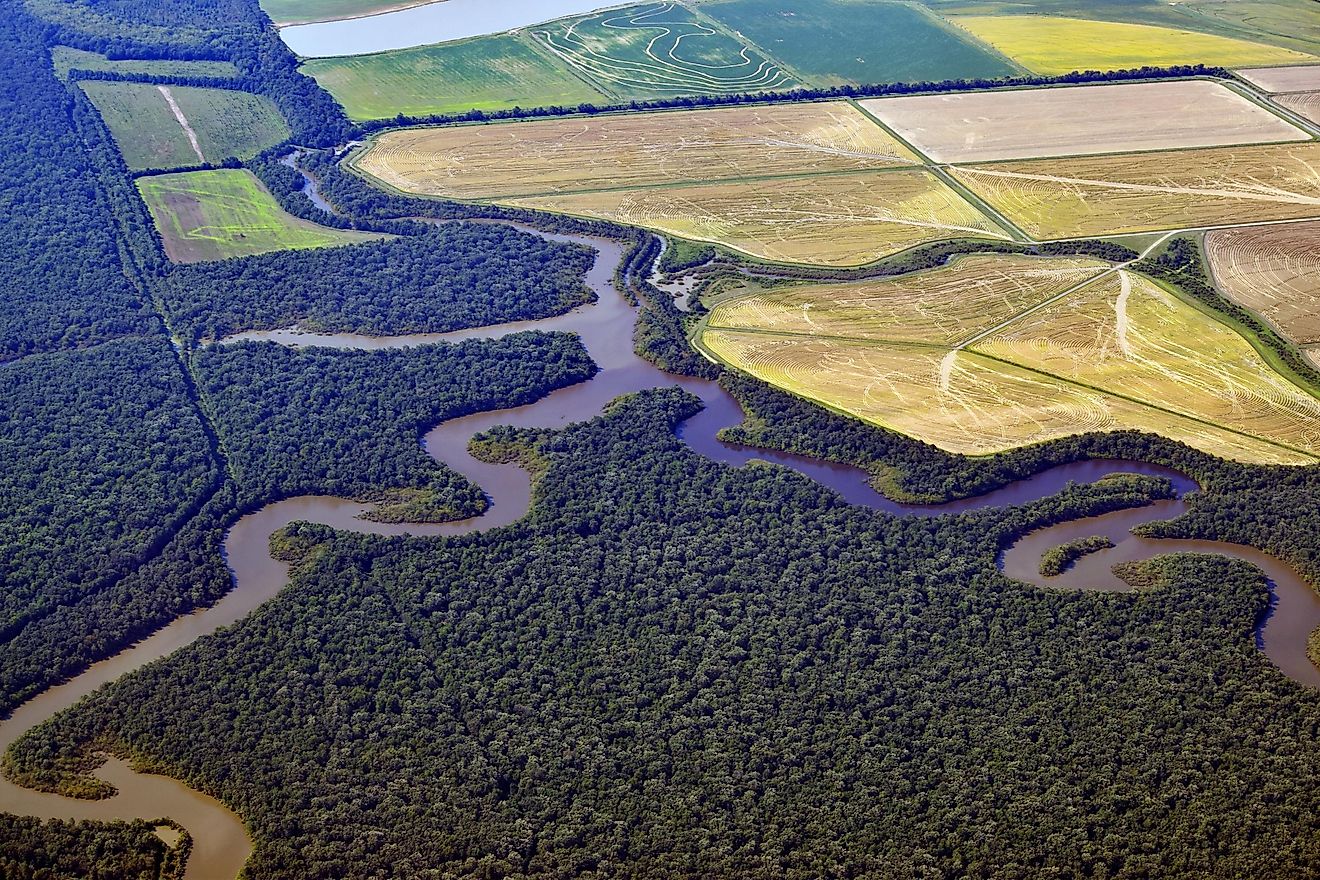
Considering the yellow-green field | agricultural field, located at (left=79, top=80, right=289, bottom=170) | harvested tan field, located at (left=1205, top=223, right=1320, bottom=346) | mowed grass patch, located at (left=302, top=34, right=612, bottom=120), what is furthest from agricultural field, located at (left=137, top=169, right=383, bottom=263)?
harvested tan field, located at (left=1205, top=223, right=1320, bottom=346)

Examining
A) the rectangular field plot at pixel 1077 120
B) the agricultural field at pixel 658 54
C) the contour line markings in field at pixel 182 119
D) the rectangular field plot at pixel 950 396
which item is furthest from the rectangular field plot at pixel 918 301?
the contour line markings in field at pixel 182 119

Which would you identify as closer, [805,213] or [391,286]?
[391,286]

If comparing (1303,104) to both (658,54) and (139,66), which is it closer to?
(658,54)

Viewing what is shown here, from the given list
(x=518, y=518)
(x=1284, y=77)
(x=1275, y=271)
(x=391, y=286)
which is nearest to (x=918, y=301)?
(x=1275, y=271)

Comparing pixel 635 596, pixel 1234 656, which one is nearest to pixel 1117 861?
pixel 1234 656

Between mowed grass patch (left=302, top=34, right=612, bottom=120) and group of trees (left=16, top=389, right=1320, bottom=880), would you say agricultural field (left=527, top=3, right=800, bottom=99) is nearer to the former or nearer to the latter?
mowed grass patch (left=302, top=34, right=612, bottom=120)

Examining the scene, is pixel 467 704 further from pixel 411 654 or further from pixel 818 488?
pixel 818 488

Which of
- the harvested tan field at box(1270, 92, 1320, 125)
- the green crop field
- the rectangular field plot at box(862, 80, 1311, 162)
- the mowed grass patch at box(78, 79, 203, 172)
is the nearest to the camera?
the mowed grass patch at box(78, 79, 203, 172)
